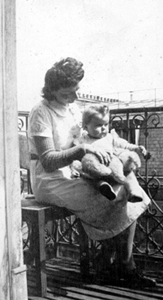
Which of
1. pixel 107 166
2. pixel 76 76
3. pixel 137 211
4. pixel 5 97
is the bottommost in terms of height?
pixel 137 211

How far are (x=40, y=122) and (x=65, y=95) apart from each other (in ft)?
1.14

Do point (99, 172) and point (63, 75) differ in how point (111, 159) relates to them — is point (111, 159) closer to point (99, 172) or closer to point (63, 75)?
point (99, 172)

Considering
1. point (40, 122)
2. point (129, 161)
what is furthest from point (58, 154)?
point (129, 161)

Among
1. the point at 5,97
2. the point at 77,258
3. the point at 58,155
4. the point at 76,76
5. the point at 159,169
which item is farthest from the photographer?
the point at 159,169

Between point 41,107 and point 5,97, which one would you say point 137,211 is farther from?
point 5,97

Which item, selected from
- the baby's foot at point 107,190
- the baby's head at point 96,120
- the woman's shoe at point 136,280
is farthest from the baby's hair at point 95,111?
the woman's shoe at point 136,280

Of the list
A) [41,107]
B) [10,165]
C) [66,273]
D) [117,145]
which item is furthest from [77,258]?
[10,165]

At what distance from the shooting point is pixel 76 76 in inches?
128

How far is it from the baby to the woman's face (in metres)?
0.24

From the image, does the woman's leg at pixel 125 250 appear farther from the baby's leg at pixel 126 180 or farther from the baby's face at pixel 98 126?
the baby's face at pixel 98 126

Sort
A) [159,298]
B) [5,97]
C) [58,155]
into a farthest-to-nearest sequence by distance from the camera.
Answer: [58,155], [159,298], [5,97]

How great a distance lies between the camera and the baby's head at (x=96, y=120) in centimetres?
311

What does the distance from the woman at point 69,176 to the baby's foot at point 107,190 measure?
0.44 feet

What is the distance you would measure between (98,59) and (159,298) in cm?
206
